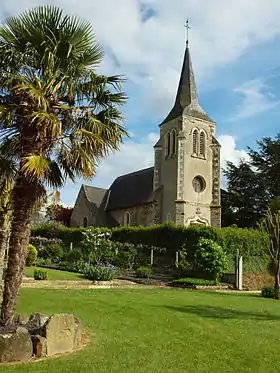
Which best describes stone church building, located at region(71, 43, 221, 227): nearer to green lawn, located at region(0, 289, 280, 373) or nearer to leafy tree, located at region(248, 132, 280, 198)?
leafy tree, located at region(248, 132, 280, 198)

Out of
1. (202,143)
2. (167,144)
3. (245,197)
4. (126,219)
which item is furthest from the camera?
(245,197)

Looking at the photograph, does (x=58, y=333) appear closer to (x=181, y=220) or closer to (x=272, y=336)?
(x=272, y=336)

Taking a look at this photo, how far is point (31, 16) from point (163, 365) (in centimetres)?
688

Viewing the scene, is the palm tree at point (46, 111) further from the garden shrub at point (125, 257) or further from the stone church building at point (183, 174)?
the stone church building at point (183, 174)

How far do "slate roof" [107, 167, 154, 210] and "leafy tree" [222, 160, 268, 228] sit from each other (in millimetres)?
8540

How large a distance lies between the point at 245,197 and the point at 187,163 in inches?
374

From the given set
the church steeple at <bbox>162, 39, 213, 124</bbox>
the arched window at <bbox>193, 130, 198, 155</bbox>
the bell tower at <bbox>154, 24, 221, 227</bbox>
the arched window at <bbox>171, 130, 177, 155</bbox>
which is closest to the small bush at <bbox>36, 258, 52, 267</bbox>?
the bell tower at <bbox>154, 24, 221, 227</bbox>

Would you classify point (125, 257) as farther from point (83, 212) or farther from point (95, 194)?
point (95, 194)

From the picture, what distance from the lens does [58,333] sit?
23.2ft

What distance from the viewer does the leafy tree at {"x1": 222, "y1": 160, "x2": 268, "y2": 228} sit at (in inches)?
1753

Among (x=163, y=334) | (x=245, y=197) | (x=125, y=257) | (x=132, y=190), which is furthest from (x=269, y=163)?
(x=163, y=334)

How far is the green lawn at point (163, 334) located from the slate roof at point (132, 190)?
28180 mm

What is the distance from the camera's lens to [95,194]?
160 feet

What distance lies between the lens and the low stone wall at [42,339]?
6574mm
